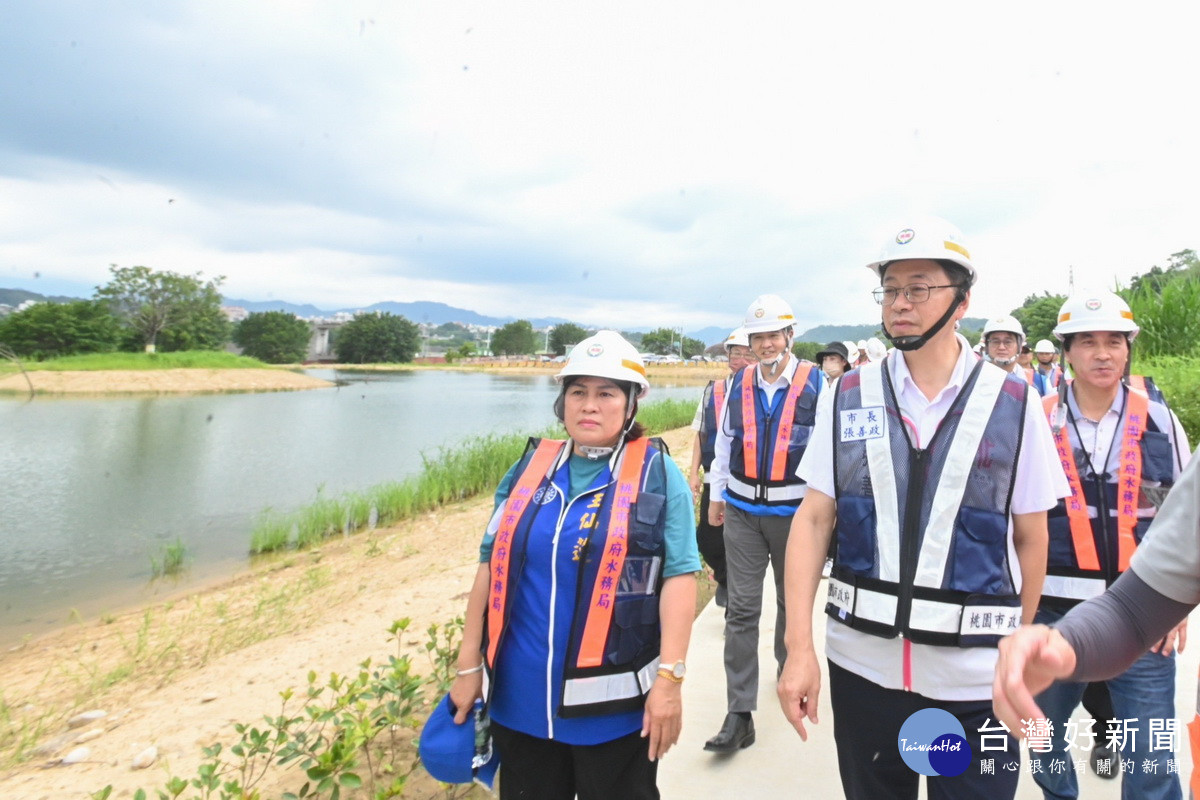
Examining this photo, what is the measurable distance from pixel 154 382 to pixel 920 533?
1870 inches

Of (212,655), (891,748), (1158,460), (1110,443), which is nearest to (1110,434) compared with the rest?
(1110,443)

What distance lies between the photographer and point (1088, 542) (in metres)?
2.36

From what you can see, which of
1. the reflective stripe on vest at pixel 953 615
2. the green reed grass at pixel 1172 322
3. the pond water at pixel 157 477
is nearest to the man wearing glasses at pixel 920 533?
the reflective stripe on vest at pixel 953 615

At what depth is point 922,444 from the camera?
67.3 inches

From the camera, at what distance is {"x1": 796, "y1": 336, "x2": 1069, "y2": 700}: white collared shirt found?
1.59 meters

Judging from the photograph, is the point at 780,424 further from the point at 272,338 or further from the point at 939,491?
the point at 272,338

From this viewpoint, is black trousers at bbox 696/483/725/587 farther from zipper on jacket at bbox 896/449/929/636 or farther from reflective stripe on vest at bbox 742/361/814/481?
zipper on jacket at bbox 896/449/929/636

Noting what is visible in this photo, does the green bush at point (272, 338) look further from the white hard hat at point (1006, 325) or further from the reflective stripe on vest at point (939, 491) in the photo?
the reflective stripe on vest at point (939, 491)

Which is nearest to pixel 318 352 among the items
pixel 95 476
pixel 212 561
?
pixel 95 476

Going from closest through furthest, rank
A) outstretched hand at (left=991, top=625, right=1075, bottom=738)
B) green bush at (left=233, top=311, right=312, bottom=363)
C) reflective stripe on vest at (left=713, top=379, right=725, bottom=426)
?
outstretched hand at (left=991, top=625, right=1075, bottom=738), reflective stripe on vest at (left=713, top=379, right=725, bottom=426), green bush at (left=233, top=311, right=312, bottom=363)

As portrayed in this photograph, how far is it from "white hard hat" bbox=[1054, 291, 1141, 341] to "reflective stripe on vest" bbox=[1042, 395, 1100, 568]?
41 centimetres

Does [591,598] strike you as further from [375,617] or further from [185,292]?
[185,292]

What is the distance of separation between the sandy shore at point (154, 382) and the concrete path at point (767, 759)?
41289 millimetres

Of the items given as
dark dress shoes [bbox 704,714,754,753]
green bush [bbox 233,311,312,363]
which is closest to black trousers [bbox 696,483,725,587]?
dark dress shoes [bbox 704,714,754,753]
